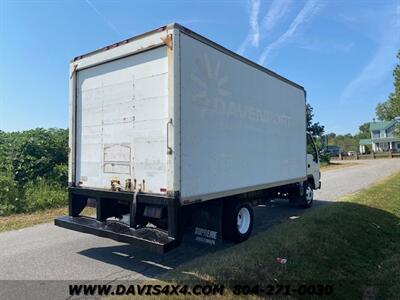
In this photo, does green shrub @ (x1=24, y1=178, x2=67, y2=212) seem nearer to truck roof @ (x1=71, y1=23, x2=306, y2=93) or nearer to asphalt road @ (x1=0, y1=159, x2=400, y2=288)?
asphalt road @ (x1=0, y1=159, x2=400, y2=288)

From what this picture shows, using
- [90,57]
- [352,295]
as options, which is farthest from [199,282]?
[90,57]

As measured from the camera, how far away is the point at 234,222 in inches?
269

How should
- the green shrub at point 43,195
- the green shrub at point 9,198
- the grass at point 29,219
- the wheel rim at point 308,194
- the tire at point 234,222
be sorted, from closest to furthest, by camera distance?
the tire at point 234,222, the grass at point 29,219, the green shrub at point 9,198, the green shrub at point 43,195, the wheel rim at point 308,194

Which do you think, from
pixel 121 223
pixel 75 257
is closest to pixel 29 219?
pixel 75 257

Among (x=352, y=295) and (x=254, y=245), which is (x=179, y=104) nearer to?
(x=254, y=245)

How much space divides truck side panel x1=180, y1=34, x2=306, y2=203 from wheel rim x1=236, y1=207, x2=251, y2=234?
47 cm

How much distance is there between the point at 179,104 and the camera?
548 centimetres

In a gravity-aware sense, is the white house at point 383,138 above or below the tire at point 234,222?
above

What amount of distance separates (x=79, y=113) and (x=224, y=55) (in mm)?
3061

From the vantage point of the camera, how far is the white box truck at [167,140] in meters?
5.54

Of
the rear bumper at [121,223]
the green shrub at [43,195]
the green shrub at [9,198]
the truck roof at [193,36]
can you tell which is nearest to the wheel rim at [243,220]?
the rear bumper at [121,223]

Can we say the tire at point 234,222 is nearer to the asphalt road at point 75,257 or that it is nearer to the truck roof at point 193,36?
the asphalt road at point 75,257

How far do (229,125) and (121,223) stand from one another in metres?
2.67

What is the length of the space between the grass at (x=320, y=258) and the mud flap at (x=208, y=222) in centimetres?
34
